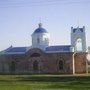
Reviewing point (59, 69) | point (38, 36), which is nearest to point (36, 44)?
point (38, 36)

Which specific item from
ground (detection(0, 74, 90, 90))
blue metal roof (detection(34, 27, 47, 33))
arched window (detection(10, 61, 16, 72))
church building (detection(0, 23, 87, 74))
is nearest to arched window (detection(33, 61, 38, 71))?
church building (detection(0, 23, 87, 74))

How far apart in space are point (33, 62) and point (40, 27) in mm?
6736

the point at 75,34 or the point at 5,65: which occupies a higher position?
the point at 75,34

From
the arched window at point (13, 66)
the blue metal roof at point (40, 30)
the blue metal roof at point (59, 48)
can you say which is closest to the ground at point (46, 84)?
the blue metal roof at point (59, 48)

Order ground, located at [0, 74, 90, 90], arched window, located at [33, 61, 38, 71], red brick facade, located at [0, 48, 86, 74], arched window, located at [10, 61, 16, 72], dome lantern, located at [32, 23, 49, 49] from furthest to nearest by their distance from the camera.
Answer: arched window, located at [10, 61, 16, 72] → dome lantern, located at [32, 23, 49, 49] → arched window, located at [33, 61, 38, 71] → red brick facade, located at [0, 48, 86, 74] → ground, located at [0, 74, 90, 90]

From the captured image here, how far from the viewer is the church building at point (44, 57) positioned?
6047 centimetres

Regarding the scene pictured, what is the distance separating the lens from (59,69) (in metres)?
60.8

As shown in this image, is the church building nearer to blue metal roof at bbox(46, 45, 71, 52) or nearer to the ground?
blue metal roof at bbox(46, 45, 71, 52)

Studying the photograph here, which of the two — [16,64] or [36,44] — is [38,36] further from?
[16,64]

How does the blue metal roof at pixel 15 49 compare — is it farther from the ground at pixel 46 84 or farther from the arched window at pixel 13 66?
the ground at pixel 46 84

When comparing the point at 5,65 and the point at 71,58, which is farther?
the point at 5,65

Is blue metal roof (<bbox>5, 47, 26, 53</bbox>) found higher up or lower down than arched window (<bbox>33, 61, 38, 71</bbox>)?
higher up

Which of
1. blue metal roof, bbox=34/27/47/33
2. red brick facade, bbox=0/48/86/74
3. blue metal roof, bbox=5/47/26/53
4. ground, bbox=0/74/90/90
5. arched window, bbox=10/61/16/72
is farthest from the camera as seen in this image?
blue metal roof, bbox=34/27/47/33

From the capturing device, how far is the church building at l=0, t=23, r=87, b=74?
198 ft
